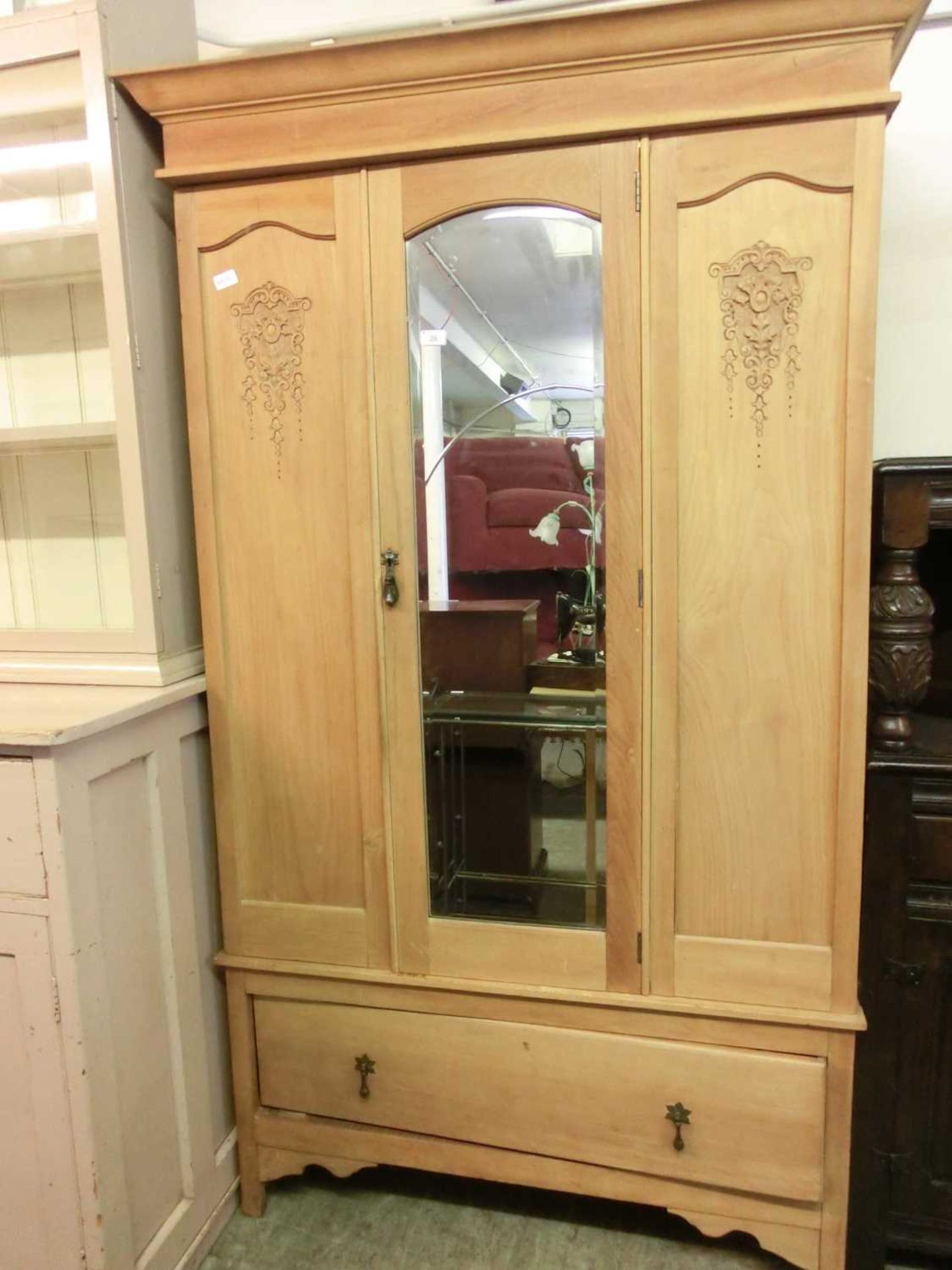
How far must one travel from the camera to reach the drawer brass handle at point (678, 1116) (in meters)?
1.24

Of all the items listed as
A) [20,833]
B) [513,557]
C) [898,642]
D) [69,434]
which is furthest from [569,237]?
[20,833]

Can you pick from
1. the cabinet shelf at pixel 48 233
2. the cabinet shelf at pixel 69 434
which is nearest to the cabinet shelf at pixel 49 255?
the cabinet shelf at pixel 48 233

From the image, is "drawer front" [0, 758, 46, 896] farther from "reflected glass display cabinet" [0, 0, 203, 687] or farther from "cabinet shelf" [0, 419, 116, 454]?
"cabinet shelf" [0, 419, 116, 454]

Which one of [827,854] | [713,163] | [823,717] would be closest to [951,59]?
[713,163]

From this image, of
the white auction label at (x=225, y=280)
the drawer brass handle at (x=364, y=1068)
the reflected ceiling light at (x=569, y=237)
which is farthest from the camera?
the drawer brass handle at (x=364, y=1068)

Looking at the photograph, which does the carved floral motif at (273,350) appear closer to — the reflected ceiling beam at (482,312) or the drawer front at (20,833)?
the reflected ceiling beam at (482,312)

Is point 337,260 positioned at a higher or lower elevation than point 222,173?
lower

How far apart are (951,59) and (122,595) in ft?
5.98

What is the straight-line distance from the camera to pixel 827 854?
1176 millimetres

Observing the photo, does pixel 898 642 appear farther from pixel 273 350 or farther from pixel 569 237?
pixel 273 350

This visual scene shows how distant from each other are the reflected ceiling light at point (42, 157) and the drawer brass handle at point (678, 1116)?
187 cm

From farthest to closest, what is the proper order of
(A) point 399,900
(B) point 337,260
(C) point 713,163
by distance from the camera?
(A) point 399,900 → (B) point 337,260 → (C) point 713,163

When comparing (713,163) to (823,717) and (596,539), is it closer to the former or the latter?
(596,539)

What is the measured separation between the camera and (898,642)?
1.18 meters
